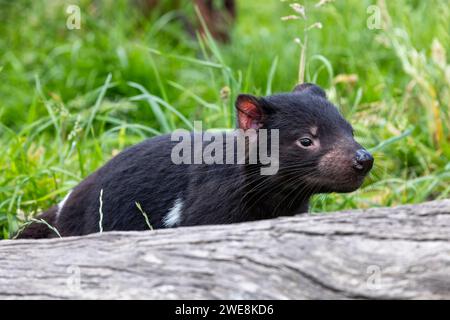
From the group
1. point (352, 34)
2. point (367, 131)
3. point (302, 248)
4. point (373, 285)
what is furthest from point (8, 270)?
point (352, 34)

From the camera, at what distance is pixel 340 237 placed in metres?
2.54

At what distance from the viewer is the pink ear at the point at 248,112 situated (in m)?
3.38

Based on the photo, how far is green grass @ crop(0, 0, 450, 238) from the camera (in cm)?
439

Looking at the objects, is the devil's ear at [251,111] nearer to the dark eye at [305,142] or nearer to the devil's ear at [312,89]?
the dark eye at [305,142]

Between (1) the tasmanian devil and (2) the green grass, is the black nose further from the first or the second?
(2) the green grass

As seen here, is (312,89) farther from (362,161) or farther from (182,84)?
(182,84)

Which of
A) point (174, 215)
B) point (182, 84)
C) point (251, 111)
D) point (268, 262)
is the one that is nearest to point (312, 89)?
point (251, 111)

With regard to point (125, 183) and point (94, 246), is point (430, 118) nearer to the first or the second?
point (125, 183)

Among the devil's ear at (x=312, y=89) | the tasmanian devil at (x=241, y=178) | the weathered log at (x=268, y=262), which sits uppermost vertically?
the devil's ear at (x=312, y=89)

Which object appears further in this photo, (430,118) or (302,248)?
(430,118)

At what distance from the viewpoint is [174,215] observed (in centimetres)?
354

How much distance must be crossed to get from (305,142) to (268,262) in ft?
2.98

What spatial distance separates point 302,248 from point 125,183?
1.34m

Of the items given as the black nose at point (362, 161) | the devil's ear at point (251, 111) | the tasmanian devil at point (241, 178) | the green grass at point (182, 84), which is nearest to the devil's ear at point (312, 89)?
the tasmanian devil at point (241, 178)
